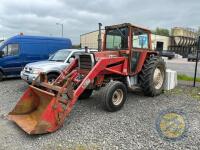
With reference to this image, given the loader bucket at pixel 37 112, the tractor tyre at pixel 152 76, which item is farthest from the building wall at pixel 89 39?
the loader bucket at pixel 37 112

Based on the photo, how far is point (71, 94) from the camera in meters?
5.27

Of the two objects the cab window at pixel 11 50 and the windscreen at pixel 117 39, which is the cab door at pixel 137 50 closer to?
the windscreen at pixel 117 39

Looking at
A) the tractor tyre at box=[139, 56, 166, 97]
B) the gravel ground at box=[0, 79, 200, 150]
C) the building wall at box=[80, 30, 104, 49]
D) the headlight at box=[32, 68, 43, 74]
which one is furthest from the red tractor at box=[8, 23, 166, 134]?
the building wall at box=[80, 30, 104, 49]

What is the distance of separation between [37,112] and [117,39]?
357 centimetres

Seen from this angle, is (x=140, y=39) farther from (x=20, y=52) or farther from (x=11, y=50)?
(x=11, y=50)

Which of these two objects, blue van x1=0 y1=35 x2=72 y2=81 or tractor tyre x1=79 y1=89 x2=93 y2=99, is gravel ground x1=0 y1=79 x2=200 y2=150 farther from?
blue van x1=0 y1=35 x2=72 y2=81

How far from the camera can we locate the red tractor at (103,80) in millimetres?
4996

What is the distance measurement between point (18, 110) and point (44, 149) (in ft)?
5.84

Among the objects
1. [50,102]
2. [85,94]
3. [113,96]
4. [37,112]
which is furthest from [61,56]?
[50,102]

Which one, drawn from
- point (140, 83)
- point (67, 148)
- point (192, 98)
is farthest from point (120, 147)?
point (192, 98)

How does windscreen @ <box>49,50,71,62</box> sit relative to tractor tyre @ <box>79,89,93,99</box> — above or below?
above

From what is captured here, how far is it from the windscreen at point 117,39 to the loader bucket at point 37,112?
10.3 ft

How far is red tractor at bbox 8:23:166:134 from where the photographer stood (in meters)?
5.00

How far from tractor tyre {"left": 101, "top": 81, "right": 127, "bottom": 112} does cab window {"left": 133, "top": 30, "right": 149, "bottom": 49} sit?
5.86 feet
